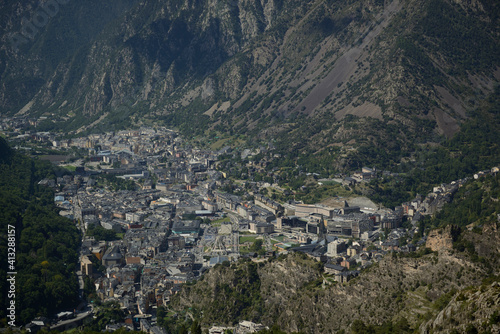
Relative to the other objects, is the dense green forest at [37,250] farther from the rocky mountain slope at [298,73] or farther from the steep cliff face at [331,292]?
the rocky mountain slope at [298,73]

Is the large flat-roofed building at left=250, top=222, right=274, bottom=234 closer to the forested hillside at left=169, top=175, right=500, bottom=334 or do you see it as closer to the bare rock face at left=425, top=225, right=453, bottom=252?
the forested hillside at left=169, top=175, right=500, bottom=334

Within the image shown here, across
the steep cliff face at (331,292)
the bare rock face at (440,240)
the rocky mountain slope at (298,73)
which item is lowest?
the steep cliff face at (331,292)

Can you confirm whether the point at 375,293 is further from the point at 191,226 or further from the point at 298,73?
the point at 298,73

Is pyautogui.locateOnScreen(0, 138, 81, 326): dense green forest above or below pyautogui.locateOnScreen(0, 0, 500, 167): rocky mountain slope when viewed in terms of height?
below

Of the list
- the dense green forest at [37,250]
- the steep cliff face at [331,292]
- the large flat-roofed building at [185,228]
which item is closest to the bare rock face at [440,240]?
the steep cliff face at [331,292]

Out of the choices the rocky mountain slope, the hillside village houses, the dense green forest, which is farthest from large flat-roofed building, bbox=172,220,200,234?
the rocky mountain slope

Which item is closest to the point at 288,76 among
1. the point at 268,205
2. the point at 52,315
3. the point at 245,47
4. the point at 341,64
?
the point at 341,64

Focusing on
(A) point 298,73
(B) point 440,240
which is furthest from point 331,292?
(A) point 298,73
